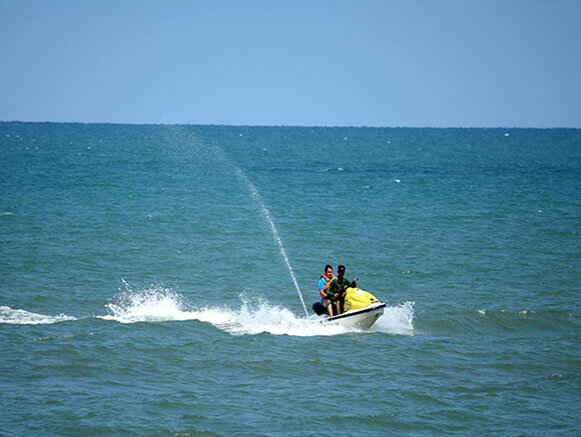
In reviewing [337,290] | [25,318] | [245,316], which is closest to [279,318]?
[245,316]

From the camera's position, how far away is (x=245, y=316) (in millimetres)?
22281

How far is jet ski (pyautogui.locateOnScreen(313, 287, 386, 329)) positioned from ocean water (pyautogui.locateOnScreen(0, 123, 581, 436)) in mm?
312

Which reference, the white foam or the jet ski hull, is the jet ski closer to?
the jet ski hull

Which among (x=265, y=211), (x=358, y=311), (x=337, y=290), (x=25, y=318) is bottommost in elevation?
(x=25, y=318)

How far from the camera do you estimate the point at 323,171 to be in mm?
75312

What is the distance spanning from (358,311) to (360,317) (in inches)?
9.6

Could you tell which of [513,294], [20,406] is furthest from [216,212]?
[20,406]

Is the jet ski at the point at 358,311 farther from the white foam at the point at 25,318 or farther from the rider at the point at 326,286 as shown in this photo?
the white foam at the point at 25,318

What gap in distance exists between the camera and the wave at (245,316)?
69.4 feet

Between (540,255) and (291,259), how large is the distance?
388 inches

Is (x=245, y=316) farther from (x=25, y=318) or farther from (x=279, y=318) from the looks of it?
(x=25, y=318)

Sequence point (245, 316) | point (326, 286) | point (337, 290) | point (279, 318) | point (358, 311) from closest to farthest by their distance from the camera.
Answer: point (358, 311) → point (337, 290) → point (326, 286) → point (279, 318) → point (245, 316)

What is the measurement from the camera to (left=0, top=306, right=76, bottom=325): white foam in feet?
67.9

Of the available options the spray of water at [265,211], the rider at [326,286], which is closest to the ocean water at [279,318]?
the spray of water at [265,211]
